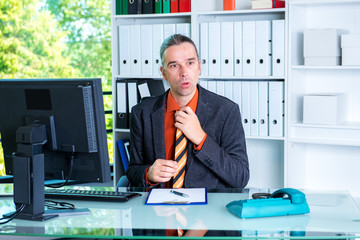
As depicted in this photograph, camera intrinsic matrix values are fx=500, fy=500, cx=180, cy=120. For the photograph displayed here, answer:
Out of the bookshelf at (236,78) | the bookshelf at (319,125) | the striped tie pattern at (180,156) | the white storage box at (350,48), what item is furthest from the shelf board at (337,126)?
the striped tie pattern at (180,156)

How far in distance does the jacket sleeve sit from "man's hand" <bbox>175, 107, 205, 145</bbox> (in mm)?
38

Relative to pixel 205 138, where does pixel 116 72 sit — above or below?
above

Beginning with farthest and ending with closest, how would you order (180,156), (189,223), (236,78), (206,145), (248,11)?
(236,78)
(248,11)
(180,156)
(206,145)
(189,223)

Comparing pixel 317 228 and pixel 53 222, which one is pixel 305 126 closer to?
pixel 317 228

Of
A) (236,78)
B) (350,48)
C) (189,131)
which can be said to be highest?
(350,48)

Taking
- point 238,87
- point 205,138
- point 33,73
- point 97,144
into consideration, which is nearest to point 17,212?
point 97,144

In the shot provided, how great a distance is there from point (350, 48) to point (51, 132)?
6.51 feet

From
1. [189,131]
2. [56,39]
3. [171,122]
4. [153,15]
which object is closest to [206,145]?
[189,131]

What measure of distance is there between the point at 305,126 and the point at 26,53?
4.77 meters

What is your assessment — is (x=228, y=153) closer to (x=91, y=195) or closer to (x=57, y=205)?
(x=91, y=195)

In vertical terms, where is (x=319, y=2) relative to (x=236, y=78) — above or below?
above

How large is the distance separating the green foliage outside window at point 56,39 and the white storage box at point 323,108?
390cm

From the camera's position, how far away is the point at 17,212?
1558 mm

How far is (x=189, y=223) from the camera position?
145cm
